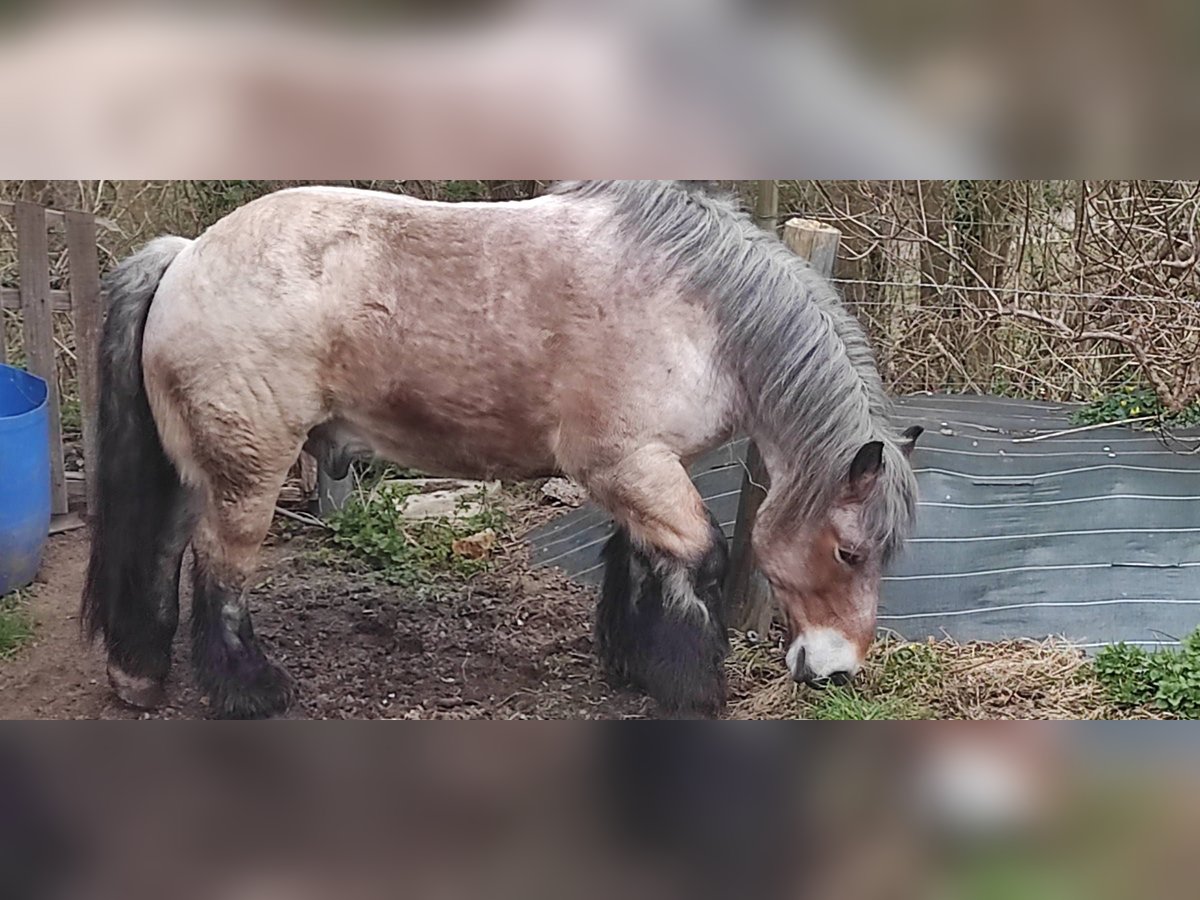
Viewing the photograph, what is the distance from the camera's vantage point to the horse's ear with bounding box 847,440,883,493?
1810 mm

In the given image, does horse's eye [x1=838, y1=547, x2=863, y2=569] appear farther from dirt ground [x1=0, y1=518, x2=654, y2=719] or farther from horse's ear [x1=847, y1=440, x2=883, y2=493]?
dirt ground [x1=0, y1=518, x2=654, y2=719]

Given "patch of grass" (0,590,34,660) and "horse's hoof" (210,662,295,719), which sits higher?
"patch of grass" (0,590,34,660)

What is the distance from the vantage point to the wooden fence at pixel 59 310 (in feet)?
6.45

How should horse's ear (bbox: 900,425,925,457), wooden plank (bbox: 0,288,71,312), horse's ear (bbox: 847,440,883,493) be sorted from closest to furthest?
horse's ear (bbox: 847,440,883,493) → horse's ear (bbox: 900,425,925,457) → wooden plank (bbox: 0,288,71,312)

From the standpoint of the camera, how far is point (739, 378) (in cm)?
188

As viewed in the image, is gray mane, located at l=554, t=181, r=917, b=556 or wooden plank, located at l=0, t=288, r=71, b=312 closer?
gray mane, located at l=554, t=181, r=917, b=556

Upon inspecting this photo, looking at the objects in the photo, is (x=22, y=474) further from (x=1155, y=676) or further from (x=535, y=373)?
(x=1155, y=676)

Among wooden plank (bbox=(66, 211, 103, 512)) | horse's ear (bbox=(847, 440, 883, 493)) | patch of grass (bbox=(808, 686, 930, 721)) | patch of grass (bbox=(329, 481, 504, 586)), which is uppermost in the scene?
wooden plank (bbox=(66, 211, 103, 512))

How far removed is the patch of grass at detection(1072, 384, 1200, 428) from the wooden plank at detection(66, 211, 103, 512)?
1979mm

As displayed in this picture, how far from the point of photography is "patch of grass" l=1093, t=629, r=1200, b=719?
199 cm

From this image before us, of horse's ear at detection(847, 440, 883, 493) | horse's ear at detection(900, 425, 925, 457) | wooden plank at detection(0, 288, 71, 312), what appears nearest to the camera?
horse's ear at detection(847, 440, 883, 493)

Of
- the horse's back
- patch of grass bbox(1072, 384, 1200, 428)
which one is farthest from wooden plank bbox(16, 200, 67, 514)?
patch of grass bbox(1072, 384, 1200, 428)

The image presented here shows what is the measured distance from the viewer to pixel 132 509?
1.94 metres
